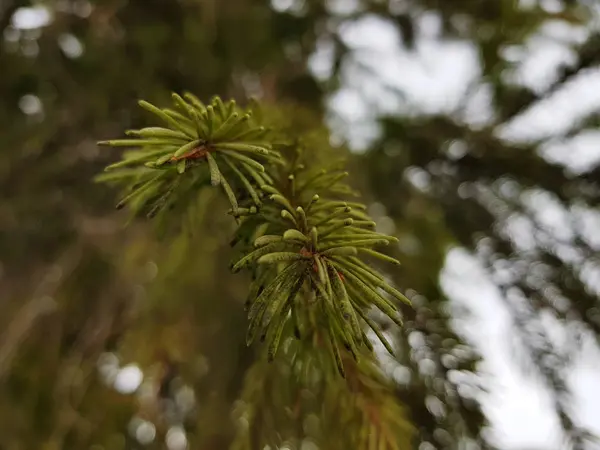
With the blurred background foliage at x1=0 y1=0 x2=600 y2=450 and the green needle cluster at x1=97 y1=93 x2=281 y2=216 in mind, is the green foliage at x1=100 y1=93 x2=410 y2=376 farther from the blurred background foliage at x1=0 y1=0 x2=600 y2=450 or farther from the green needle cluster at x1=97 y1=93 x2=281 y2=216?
the blurred background foliage at x1=0 y1=0 x2=600 y2=450

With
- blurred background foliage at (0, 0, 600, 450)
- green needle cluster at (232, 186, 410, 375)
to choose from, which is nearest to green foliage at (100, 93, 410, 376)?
green needle cluster at (232, 186, 410, 375)

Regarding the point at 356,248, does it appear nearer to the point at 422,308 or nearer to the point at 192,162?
the point at 192,162

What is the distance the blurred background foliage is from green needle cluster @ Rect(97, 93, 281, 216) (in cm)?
15

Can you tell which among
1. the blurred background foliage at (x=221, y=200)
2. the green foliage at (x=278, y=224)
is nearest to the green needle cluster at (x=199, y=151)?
the green foliage at (x=278, y=224)

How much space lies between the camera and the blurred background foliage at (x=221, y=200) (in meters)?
0.55

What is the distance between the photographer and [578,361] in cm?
55

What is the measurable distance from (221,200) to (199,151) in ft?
0.63

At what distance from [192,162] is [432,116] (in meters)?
0.45

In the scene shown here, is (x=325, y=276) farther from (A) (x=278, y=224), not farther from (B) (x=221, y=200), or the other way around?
(B) (x=221, y=200)

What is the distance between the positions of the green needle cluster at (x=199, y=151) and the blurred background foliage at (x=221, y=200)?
0.15m

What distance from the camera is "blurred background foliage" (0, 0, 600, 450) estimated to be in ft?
1.82

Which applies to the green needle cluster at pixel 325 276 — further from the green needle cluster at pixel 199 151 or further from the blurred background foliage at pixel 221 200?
the blurred background foliage at pixel 221 200

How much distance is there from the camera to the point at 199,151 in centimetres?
29

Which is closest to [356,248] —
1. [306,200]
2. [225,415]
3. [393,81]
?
[306,200]
